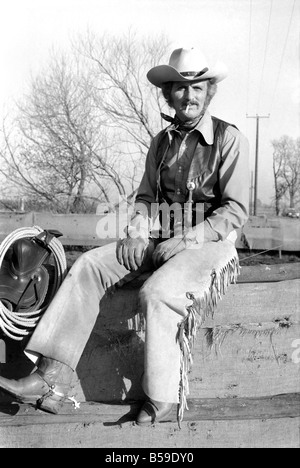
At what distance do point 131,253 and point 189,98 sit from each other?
78 cm

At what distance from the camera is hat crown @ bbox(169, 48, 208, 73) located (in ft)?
8.93

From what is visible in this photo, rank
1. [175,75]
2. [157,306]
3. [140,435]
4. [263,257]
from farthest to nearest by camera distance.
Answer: [263,257] → [175,75] → [140,435] → [157,306]

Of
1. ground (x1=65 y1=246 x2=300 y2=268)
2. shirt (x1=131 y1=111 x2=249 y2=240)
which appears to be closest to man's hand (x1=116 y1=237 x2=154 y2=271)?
shirt (x1=131 y1=111 x2=249 y2=240)

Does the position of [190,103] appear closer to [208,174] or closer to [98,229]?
[208,174]

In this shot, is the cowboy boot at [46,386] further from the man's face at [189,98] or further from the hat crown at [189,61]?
the hat crown at [189,61]

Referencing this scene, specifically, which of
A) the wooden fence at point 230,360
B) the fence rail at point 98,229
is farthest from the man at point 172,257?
the fence rail at point 98,229

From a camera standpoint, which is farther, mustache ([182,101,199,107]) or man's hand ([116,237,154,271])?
mustache ([182,101,199,107])

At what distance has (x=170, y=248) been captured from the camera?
249 centimetres

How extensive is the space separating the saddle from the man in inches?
8.7

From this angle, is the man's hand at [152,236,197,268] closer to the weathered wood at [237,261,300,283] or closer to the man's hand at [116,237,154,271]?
the man's hand at [116,237,154,271]

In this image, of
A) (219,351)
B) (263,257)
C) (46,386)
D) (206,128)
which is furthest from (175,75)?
(263,257)

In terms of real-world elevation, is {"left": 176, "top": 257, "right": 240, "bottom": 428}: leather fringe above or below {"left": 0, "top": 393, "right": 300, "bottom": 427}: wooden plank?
above

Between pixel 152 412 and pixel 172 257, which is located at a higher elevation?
pixel 172 257
